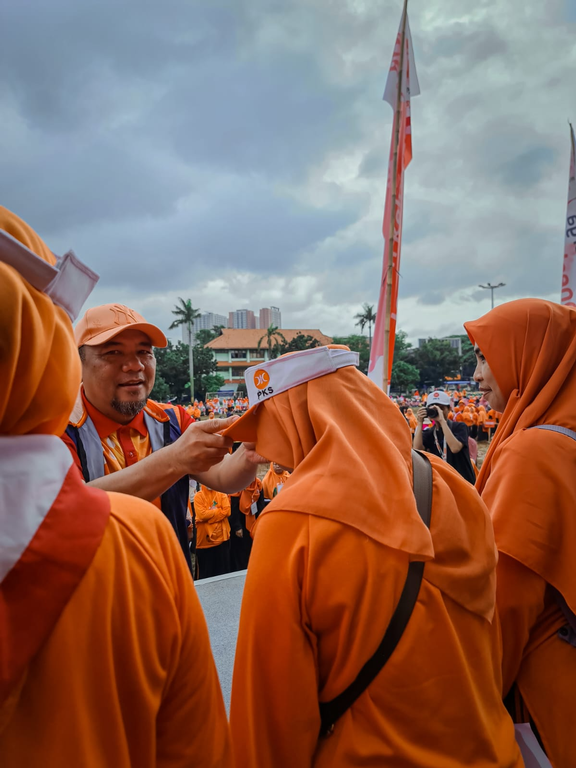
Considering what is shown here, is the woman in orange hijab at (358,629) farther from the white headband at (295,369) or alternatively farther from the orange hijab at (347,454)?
the white headband at (295,369)

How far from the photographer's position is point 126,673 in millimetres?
801

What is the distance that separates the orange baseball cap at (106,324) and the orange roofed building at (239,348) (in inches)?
2498

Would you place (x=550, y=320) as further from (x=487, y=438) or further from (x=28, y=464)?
(x=487, y=438)

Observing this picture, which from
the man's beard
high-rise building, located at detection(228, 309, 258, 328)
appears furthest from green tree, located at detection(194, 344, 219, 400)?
high-rise building, located at detection(228, 309, 258, 328)

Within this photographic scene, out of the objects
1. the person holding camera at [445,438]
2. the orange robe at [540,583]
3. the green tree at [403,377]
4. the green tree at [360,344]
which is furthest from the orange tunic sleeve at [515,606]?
the green tree at [360,344]

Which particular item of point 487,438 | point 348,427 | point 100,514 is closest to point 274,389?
point 348,427

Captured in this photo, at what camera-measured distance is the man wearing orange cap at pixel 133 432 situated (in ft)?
6.66

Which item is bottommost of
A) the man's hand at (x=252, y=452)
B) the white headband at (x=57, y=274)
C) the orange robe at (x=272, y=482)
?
the orange robe at (x=272, y=482)

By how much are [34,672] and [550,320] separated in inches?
99.0

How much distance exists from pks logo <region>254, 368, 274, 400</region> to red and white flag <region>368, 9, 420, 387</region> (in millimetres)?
3400

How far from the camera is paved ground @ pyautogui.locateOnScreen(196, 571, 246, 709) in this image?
9.60 ft

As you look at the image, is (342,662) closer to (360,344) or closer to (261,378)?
(261,378)

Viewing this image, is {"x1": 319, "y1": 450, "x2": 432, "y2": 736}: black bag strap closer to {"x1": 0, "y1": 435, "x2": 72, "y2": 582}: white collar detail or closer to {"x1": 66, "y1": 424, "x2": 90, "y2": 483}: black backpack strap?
{"x1": 0, "y1": 435, "x2": 72, "y2": 582}: white collar detail

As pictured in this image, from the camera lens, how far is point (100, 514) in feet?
2.58
